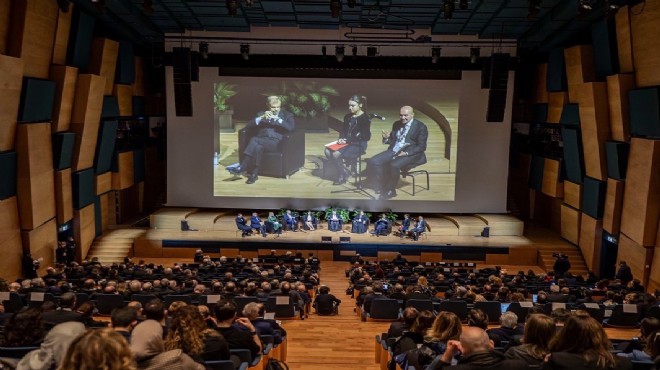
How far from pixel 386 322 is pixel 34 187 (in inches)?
420

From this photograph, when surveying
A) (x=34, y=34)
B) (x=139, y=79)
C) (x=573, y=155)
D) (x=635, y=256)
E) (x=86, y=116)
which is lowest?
(x=635, y=256)

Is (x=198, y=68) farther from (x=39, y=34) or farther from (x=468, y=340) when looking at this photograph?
(x=468, y=340)

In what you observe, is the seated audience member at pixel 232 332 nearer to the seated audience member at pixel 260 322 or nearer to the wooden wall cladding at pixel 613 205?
the seated audience member at pixel 260 322

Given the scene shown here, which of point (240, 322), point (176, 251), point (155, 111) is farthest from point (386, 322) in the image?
point (155, 111)

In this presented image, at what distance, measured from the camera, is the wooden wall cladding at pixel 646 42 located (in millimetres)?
14785

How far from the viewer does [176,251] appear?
20.4 metres

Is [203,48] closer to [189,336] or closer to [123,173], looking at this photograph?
[123,173]

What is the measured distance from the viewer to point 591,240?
1909 cm

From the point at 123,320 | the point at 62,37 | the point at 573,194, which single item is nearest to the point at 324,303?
the point at 123,320

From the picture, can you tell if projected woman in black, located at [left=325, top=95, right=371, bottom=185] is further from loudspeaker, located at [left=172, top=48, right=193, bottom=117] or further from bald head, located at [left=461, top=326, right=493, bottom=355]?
bald head, located at [left=461, top=326, right=493, bottom=355]

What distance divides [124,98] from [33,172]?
6.45 meters

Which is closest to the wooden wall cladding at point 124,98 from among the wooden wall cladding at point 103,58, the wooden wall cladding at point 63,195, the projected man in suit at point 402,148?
the wooden wall cladding at point 103,58

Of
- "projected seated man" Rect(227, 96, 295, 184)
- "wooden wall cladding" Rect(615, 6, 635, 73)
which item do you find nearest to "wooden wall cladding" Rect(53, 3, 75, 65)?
"projected seated man" Rect(227, 96, 295, 184)

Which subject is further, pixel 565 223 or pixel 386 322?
pixel 565 223
